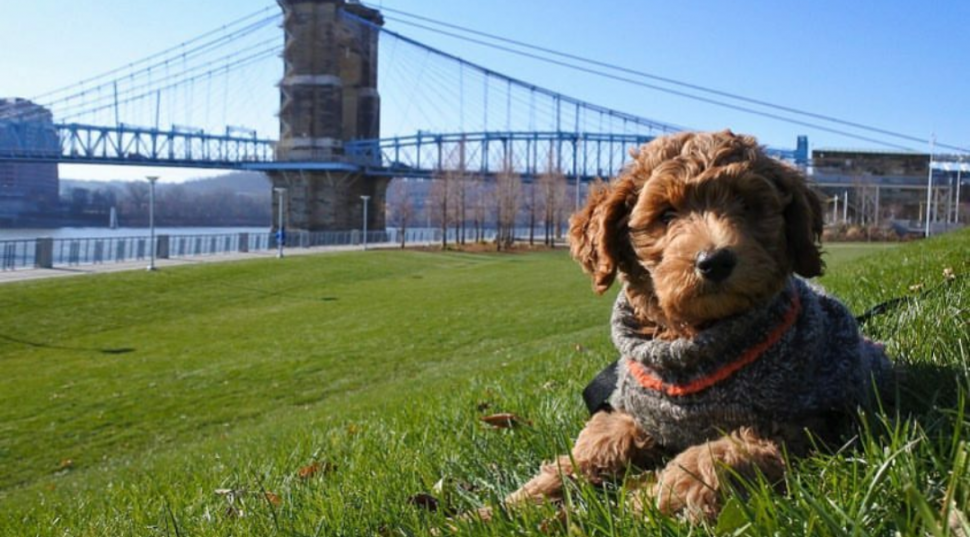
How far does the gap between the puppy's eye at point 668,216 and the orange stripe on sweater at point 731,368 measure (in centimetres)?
39

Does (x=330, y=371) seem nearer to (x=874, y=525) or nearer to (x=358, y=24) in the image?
(x=874, y=525)

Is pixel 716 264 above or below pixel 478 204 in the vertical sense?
below

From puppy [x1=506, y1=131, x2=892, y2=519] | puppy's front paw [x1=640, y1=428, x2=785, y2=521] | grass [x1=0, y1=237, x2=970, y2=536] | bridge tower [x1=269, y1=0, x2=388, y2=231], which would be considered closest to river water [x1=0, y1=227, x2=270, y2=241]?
bridge tower [x1=269, y1=0, x2=388, y2=231]

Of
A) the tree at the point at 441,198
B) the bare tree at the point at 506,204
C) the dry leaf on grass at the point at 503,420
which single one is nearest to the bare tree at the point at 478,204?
the bare tree at the point at 506,204

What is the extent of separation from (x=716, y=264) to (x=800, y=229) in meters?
0.42

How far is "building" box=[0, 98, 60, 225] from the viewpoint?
61.5m

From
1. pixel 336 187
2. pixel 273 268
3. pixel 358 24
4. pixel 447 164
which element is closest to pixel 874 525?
pixel 273 268

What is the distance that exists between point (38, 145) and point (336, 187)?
25701 millimetres

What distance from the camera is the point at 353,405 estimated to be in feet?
36.6

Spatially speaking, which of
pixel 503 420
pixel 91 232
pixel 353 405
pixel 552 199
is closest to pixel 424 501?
pixel 503 420

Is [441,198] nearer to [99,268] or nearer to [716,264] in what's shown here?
[99,268]

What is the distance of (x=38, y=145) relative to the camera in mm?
72812

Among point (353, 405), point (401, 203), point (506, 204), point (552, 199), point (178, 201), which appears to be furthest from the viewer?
point (178, 201)

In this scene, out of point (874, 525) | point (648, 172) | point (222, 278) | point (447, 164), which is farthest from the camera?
point (447, 164)
